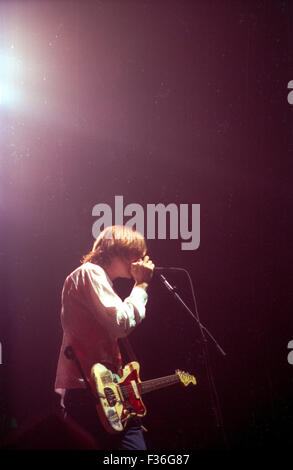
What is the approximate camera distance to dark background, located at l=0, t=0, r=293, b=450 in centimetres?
218

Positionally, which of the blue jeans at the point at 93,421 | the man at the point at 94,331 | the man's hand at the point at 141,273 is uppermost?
the man's hand at the point at 141,273

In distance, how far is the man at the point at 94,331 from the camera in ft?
5.97

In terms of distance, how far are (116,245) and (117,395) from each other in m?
0.71

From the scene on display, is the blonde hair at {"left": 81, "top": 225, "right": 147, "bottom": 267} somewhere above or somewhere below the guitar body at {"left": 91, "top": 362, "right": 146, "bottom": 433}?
above

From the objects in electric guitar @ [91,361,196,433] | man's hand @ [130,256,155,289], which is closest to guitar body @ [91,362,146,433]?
electric guitar @ [91,361,196,433]

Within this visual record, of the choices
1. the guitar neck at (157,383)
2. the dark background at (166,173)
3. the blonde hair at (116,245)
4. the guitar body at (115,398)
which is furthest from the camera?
the dark background at (166,173)

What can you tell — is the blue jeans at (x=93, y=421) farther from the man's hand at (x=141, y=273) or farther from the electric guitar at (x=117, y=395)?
the man's hand at (x=141, y=273)

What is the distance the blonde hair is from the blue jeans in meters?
0.62

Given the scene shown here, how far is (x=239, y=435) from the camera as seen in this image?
2.12m

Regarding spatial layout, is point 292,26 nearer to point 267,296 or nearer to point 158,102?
point 158,102

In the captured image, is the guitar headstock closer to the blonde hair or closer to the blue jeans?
the blue jeans

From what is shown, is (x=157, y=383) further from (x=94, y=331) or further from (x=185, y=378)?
(x=94, y=331)

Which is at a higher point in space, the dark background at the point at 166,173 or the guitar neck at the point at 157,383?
the dark background at the point at 166,173

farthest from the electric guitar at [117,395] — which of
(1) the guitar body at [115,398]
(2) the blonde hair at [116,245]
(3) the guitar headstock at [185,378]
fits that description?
(2) the blonde hair at [116,245]
